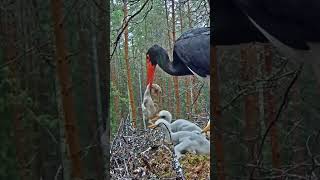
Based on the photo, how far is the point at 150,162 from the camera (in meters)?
3.52

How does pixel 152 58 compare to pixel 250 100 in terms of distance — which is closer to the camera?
pixel 250 100

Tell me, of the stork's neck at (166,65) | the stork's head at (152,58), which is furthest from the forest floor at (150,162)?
the stork's head at (152,58)

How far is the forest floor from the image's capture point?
3.10m

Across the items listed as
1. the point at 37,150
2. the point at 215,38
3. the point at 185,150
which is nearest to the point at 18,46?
the point at 37,150

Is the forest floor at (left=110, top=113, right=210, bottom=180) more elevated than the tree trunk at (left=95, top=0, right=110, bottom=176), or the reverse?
the tree trunk at (left=95, top=0, right=110, bottom=176)

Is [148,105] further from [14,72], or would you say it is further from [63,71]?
[63,71]

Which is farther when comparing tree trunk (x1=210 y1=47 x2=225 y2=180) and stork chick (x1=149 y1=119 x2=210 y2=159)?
stork chick (x1=149 y1=119 x2=210 y2=159)

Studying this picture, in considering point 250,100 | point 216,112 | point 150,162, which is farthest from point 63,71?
point 150,162

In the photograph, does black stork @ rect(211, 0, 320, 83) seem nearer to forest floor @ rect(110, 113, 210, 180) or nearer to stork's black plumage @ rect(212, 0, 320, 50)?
stork's black plumage @ rect(212, 0, 320, 50)

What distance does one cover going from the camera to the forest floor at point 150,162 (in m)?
3.10

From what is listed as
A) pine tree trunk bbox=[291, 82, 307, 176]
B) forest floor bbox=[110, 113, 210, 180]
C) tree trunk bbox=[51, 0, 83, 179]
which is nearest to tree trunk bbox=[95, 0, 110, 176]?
tree trunk bbox=[51, 0, 83, 179]

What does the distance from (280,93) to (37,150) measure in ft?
3.07

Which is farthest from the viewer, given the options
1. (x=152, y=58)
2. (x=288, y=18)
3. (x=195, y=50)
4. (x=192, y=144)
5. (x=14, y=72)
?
(x=152, y=58)

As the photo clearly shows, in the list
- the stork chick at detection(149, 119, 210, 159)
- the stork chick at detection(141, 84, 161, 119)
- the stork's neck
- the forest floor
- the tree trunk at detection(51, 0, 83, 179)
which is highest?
the stork's neck
